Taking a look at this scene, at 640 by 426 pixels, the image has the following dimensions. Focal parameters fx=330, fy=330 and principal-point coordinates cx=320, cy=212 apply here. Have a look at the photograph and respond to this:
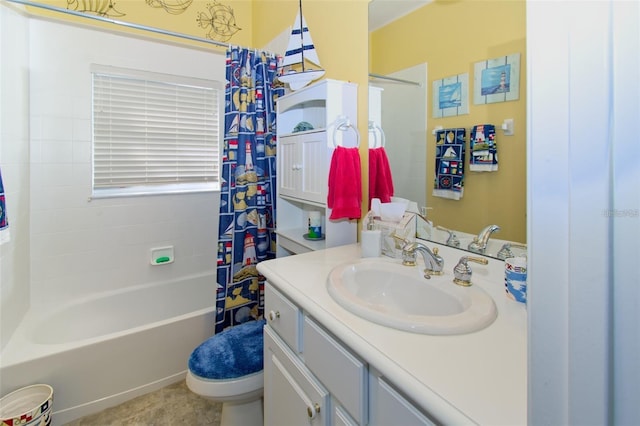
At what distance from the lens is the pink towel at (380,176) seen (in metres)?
1.49

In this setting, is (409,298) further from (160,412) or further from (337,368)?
(160,412)

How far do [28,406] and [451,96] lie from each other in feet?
7.27

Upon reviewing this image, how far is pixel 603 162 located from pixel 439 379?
478 mm

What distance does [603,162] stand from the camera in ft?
0.90

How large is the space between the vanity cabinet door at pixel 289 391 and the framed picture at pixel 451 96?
991 millimetres

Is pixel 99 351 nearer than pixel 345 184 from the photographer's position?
No

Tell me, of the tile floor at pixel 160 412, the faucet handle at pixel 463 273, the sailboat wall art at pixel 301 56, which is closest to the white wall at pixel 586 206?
the faucet handle at pixel 463 273

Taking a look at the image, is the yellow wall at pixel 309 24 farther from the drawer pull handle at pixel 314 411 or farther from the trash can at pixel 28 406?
the trash can at pixel 28 406

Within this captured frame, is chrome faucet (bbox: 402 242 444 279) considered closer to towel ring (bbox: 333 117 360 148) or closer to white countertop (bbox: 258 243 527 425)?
white countertop (bbox: 258 243 527 425)

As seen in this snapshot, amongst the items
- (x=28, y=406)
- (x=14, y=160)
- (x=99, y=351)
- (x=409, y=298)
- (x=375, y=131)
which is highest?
(x=375, y=131)

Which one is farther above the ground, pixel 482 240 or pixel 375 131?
pixel 375 131

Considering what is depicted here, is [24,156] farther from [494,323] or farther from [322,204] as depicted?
[494,323]

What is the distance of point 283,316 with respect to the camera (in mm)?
1126

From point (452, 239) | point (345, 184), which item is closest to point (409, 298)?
point (452, 239)
